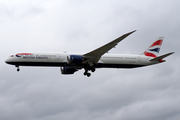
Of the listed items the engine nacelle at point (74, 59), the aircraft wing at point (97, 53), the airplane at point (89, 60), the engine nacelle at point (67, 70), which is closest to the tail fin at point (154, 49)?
the airplane at point (89, 60)

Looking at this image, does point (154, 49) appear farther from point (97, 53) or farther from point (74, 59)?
point (74, 59)

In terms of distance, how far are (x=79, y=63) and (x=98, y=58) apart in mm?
3681

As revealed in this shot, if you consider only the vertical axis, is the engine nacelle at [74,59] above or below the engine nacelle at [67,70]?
above

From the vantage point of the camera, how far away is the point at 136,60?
197ft

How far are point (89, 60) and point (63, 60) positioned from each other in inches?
187

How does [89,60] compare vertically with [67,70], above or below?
above

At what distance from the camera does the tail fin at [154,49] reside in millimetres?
62966

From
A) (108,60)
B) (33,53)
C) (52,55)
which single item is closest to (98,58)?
(108,60)

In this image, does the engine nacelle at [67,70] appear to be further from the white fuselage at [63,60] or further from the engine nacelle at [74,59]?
the engine nacelle at [74,59]

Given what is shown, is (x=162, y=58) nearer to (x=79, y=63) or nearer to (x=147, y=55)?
(x=147, y=55)

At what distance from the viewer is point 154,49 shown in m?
64.0

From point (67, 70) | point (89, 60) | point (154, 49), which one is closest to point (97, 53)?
point (89, 60)

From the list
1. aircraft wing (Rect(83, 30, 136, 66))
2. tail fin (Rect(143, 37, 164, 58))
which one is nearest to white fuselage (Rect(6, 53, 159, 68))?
aircraft wing (Rect(83, 30, 136, 66))

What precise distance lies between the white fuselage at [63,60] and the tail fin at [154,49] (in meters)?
3.08
